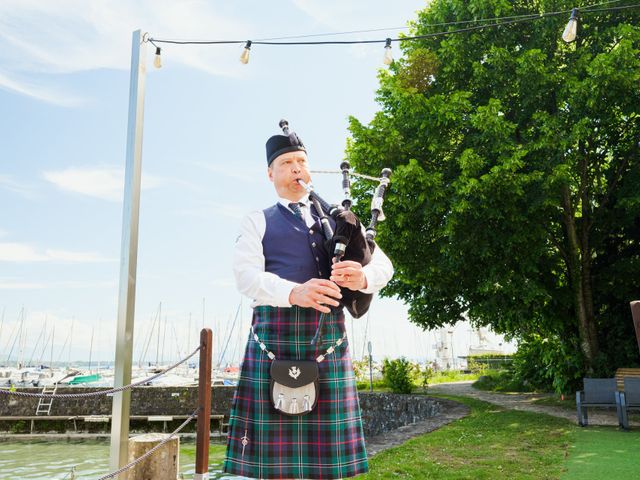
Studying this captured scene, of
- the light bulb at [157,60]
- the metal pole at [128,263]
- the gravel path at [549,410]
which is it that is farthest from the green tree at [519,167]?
the metal pole at [128,263]

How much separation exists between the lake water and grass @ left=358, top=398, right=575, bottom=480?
382cm

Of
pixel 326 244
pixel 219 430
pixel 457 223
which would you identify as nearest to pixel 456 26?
A: pixel 457 223

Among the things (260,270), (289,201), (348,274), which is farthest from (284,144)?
(348,274)

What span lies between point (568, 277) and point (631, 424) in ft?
16.4

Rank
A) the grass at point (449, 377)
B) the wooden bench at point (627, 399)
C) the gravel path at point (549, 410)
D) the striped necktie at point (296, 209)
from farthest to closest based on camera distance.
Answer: the grass at point (449, 377) < the gravel path at point (549, 410) < the wooden bench at point (627, 399) < the striped necktie at point (296, 209)

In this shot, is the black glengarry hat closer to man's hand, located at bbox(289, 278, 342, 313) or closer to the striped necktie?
the striped necktie

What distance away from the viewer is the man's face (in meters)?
2.66

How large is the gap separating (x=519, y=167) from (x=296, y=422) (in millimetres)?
9133

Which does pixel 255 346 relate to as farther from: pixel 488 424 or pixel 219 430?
pixel 219 430

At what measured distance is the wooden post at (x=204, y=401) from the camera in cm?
333

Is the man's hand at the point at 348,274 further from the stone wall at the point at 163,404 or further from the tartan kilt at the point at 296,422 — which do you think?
the stone wall at the point at 163,404

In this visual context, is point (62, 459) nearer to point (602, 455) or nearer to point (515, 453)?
point (515, 453)

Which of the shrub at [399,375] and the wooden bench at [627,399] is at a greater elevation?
the shrub at [399,375]

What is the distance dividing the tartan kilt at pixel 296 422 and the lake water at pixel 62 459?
738 centimetres
